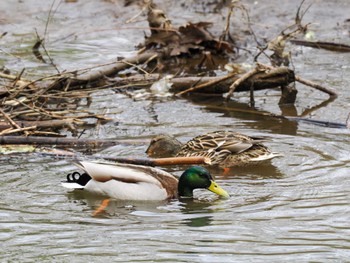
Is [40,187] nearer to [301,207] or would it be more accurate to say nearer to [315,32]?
[301,207]

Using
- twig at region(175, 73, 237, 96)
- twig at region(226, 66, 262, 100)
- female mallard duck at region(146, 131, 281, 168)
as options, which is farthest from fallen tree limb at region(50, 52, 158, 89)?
female mallard duck at region(146, 131, 281, 168)

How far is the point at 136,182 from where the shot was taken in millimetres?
9594

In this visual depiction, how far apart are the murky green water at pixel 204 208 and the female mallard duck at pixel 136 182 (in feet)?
0.36

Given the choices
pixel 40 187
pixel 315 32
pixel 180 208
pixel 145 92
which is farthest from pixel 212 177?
pixel 315 32

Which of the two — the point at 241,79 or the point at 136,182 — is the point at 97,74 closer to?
the point at 241,79

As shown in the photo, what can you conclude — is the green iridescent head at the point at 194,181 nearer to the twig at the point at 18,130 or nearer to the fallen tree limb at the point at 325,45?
the twig at the point at 18,130

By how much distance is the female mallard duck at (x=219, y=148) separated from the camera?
10.9 metres

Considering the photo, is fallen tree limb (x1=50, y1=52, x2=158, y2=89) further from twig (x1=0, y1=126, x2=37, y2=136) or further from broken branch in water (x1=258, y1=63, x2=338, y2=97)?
broken branch in water (x1=258, y1=63, x2=338, y2=97)

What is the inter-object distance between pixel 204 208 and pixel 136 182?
72 centimetres

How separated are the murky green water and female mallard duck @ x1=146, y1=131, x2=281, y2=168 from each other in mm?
181

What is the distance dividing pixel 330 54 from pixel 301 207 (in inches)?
267

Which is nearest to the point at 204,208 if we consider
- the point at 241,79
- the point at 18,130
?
the point at 18,130

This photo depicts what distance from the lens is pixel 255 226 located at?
8453 millimetres

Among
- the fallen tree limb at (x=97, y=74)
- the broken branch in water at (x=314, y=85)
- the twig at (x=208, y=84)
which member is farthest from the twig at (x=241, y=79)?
the fallen tree limb at (x=97, y=74)
